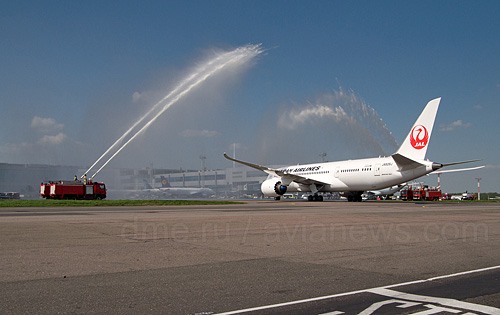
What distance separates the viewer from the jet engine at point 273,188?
202 feet

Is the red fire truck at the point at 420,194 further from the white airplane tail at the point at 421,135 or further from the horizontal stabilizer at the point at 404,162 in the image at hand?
the white airplane tail at the point at 421,135

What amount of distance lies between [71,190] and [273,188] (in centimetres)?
2634

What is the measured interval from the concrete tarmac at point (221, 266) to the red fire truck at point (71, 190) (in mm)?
41355

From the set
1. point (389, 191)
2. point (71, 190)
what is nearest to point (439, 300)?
point (71, 190)

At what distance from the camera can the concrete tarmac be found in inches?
260

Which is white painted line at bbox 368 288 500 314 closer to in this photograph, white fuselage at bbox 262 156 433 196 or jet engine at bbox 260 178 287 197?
white fuselage at bbox 262 156 433 196

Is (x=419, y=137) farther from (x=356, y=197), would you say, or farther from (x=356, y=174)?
(x=356, y=197)

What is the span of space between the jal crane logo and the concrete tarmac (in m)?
30.4

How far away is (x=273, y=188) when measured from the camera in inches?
2477

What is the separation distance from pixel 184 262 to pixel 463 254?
6.89 meters

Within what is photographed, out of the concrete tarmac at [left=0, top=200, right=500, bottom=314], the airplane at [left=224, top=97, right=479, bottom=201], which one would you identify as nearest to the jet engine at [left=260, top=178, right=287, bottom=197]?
the airplane at [left=224, top=97, right=479, bottom=201]

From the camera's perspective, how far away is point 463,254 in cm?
1123

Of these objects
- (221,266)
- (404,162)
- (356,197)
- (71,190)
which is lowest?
Result: (221,266)

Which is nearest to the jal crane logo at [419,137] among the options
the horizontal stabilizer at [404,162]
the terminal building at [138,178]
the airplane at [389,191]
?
the horizontal stabilizer at [404,162]
